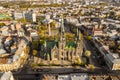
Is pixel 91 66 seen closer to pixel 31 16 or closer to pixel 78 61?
pixel 78 61

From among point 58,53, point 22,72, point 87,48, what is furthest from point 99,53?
point 22,72

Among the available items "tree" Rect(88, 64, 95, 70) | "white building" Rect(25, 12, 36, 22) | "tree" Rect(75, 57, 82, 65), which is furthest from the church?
"white building" Rect(25, 12, 36, 22)

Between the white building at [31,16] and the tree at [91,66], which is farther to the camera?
the white building at [31,16]

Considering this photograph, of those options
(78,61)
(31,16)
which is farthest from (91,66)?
(31,16)

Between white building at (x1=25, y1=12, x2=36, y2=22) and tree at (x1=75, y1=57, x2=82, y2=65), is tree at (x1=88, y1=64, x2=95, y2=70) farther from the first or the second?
white building at (x1=25, y1=12, x2=36, y2=22)

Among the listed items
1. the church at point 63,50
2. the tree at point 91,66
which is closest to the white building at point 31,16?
the church at point 63,50

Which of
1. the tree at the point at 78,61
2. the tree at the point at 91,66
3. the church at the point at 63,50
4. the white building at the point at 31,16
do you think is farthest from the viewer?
the white building at the point at 31,16

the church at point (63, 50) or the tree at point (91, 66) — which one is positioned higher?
the church at point (63, 50)

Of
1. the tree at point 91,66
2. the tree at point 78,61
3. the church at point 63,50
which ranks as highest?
the church at point 63,50

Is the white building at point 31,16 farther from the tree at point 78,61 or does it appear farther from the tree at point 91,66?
the tree at point 91,66

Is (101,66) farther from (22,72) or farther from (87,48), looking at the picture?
(22,72)

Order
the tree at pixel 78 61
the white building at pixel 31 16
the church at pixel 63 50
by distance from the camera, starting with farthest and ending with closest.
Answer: the white building at pixel 31 16
the church at pixel 63 50
the tree at pixel 78 61

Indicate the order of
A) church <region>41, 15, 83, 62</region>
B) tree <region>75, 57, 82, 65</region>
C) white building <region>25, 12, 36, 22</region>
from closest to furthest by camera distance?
tree <region>75, 57, 82, 65</region>
church <region>41, 15, 83, 62</region>
white building <region>25, 12, 36, 22</region>

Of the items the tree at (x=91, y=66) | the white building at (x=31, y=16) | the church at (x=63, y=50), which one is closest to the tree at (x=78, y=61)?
the church at (x=63, y=50)
